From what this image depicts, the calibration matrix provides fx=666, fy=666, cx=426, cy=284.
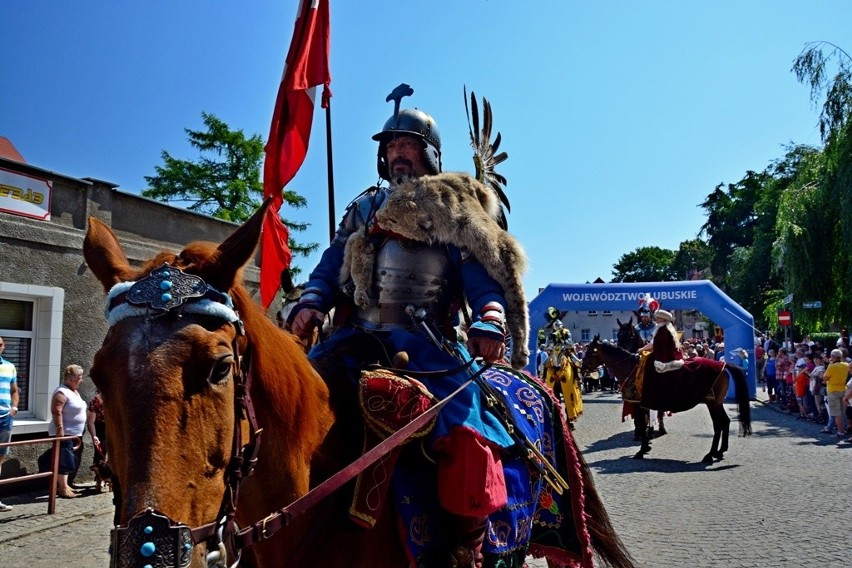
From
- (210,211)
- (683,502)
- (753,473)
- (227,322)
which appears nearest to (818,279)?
(753,473)

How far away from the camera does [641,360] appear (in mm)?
12656

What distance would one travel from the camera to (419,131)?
11.6ft

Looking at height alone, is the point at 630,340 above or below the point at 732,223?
below

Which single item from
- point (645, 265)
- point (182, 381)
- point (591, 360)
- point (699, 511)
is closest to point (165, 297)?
point (182, 381)

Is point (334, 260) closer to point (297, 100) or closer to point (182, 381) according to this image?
point (182, 381)

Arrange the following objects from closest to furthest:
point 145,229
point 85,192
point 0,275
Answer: point 0,275
point 85,192
point 145,229

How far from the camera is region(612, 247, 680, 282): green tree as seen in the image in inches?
3135

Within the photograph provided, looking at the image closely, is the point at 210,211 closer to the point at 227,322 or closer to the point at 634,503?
the point at 634,503

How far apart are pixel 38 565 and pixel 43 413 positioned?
13.1 feet

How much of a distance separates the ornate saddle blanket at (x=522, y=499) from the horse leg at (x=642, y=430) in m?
8.50

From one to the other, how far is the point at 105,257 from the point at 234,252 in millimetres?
465

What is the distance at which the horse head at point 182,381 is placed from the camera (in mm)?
1619

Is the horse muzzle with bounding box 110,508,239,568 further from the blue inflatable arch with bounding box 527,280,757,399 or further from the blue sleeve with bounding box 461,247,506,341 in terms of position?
the blue inflatable arch with bounding box 527,280,757,399

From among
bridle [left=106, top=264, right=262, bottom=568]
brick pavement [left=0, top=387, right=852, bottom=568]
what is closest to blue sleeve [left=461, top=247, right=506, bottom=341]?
bridle [left=106, top=264, right=262, bottom=568]
